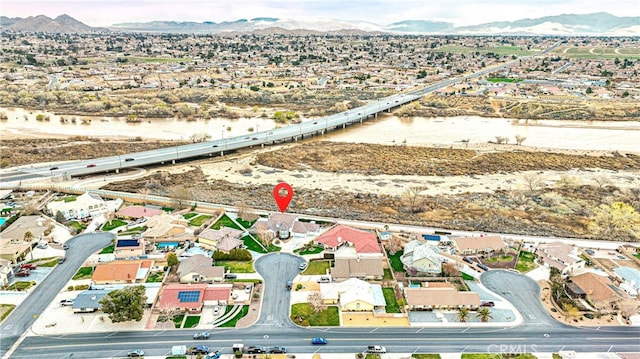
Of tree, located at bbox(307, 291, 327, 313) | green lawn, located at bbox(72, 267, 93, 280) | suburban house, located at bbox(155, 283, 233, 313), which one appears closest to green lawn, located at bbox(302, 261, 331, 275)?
tree, located at bbox(307, 291, 327, 313)

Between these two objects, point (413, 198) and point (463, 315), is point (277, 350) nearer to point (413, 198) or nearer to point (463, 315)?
point (463, 315)

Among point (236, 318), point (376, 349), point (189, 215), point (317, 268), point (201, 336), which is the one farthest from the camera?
point (189, 215)

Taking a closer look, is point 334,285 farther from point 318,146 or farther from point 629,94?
point 629,94

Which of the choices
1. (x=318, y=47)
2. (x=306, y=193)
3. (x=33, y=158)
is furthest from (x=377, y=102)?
(x=318, y=47)

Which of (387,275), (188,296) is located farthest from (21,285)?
(387,275)

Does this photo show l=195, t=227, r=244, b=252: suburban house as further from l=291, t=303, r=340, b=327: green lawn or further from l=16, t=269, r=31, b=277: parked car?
l=16, t=269, r=31, b=277: parked car

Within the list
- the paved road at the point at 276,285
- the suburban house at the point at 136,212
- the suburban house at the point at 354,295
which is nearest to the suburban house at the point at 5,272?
the suburban house at the point at 136,212
